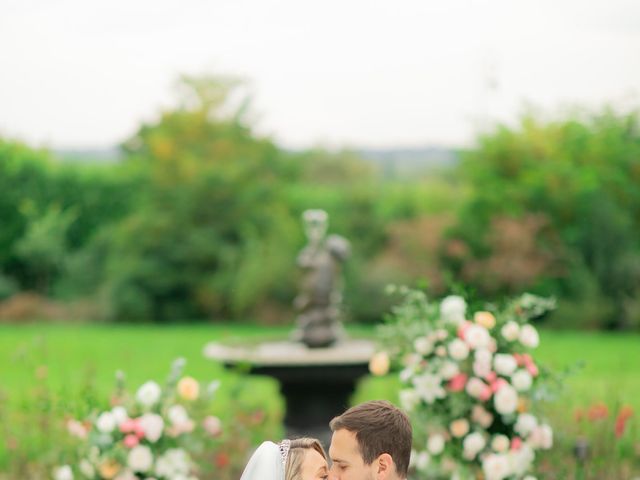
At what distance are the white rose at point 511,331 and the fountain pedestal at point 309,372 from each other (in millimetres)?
2080

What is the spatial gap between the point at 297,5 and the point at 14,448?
1329cm

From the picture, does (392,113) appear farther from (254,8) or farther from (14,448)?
(14,448)

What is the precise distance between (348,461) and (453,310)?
6.53ft

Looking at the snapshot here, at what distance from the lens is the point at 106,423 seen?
4.05 metres

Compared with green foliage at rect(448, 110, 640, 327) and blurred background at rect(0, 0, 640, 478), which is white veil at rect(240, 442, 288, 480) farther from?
green foliage at rect(448, 110, 640, 327)

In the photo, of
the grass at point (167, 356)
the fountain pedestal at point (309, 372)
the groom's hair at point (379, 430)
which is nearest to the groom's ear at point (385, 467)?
the groom's hair at point (379, 430)

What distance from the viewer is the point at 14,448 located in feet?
18.4

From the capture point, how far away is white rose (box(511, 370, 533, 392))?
4.14m

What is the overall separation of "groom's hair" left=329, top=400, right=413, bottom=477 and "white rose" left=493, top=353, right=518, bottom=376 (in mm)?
1741

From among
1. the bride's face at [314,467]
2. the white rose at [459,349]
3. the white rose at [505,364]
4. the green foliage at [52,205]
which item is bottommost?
the bride's face at [314,467]

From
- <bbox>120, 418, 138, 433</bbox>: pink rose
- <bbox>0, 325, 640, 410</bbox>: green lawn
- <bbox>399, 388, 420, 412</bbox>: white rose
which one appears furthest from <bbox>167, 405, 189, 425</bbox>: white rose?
<bbox>0, 325, 640, 410</bbox>: green lawn

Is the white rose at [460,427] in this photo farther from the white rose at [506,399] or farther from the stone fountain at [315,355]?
the stone fountain at [315,355]

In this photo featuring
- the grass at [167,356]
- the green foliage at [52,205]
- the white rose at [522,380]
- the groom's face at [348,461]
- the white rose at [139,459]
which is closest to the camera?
the groom's face at [348,461]

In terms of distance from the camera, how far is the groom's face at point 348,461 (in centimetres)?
244
